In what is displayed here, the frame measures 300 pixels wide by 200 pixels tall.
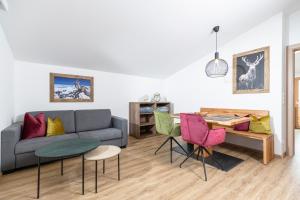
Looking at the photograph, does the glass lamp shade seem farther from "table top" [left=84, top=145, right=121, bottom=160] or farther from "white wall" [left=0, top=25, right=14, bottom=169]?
"white wall" [left=0, top=25, right=14, bottom=169]

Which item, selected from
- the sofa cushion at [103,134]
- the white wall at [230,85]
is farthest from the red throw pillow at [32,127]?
the white wall at [230,85]

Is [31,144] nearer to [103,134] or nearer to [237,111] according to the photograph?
[103,134]

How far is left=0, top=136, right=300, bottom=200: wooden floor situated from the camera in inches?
66.4

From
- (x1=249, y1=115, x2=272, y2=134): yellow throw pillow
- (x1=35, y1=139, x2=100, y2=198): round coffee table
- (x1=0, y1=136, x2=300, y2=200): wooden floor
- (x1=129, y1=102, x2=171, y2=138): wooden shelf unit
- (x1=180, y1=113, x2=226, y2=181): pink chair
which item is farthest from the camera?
(x1=129, y1=102, x2=171, y2=138): wooden shelf unit

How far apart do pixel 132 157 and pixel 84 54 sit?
2161 millimetres

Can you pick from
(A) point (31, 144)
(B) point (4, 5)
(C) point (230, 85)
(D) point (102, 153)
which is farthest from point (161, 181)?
(B) point (4, 5)

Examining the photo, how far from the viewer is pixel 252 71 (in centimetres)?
304

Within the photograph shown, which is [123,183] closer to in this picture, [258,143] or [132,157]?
[132,157]

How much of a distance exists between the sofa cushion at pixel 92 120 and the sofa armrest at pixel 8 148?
1.06 m

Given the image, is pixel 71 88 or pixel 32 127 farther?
pixel 71 88

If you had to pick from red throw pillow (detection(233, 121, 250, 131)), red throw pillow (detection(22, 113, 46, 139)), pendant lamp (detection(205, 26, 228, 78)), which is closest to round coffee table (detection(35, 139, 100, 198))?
red throw pillow (detection(22, 113, 46, 139))

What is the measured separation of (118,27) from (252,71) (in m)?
2.69

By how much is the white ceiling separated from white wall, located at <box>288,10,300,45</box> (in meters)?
0.43

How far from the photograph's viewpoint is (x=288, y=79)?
9.15 ft
